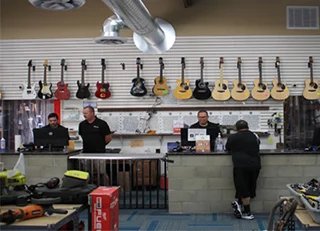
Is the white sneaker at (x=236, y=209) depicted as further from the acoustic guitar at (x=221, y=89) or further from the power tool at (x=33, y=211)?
the power tool at (x=33, y=211)

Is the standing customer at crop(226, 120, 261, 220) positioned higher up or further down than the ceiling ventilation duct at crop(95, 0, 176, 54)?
further down

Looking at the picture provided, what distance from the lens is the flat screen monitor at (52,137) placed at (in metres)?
6.54

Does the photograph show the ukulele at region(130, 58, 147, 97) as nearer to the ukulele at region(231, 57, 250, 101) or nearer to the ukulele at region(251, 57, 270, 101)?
the ukulele at region(231, 57, 250, 101)

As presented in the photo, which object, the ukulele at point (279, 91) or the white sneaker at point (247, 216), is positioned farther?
the ukulele at point (279, 91)

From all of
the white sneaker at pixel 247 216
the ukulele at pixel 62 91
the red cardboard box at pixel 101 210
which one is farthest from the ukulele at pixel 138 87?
the red cardboard box at pixel 101 210

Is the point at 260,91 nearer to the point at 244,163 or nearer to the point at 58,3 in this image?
the point at 244,163

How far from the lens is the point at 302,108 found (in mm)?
8727

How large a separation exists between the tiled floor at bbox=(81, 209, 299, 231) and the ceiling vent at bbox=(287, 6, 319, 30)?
4653 millimetres

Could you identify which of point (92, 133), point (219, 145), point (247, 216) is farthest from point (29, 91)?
point (247, 216)

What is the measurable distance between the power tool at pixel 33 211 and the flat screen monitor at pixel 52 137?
378cm

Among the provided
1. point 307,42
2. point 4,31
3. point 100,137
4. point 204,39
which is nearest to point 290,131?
point 307,42

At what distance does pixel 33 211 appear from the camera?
8.95 ft

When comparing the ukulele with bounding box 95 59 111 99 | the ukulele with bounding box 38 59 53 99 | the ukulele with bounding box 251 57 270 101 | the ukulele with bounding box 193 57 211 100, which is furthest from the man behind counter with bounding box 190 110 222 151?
the ukulele with bounding box 38 59 53 99

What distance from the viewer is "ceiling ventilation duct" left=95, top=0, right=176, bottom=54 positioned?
567 cm
